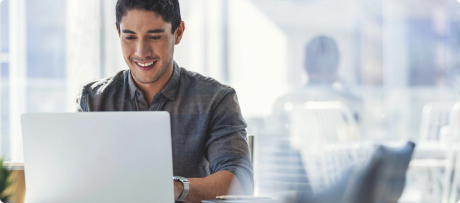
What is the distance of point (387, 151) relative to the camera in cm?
38

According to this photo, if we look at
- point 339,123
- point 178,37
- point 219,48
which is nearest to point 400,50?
point 339,123

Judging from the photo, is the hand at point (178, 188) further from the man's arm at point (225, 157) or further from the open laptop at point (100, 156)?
the open laptop at point (100, 156)

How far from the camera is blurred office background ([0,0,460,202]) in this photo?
9.87ft

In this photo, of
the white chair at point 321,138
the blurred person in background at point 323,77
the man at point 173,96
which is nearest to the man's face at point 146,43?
the man at point 173,96

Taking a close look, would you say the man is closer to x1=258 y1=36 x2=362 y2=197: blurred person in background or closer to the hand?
the hand

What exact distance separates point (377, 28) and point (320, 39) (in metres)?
0.56

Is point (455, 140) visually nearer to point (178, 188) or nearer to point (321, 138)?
point (321, 138)

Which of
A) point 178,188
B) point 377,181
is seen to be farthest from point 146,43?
point 377,181

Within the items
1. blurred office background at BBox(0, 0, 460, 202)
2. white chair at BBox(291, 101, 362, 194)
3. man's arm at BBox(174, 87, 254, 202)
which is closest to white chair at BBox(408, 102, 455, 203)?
blurred office background at BBox(0, 0, 460, 202)

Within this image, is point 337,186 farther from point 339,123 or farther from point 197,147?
point 339,123

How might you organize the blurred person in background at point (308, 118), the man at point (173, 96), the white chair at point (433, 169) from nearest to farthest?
the man at point (173, 96) < the white chair at point (433, 169) < the blurred person in background at point (308, 118)

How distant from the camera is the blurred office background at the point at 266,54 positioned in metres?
3.01

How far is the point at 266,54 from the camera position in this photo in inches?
130

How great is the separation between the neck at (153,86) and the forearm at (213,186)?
35 centimetres
